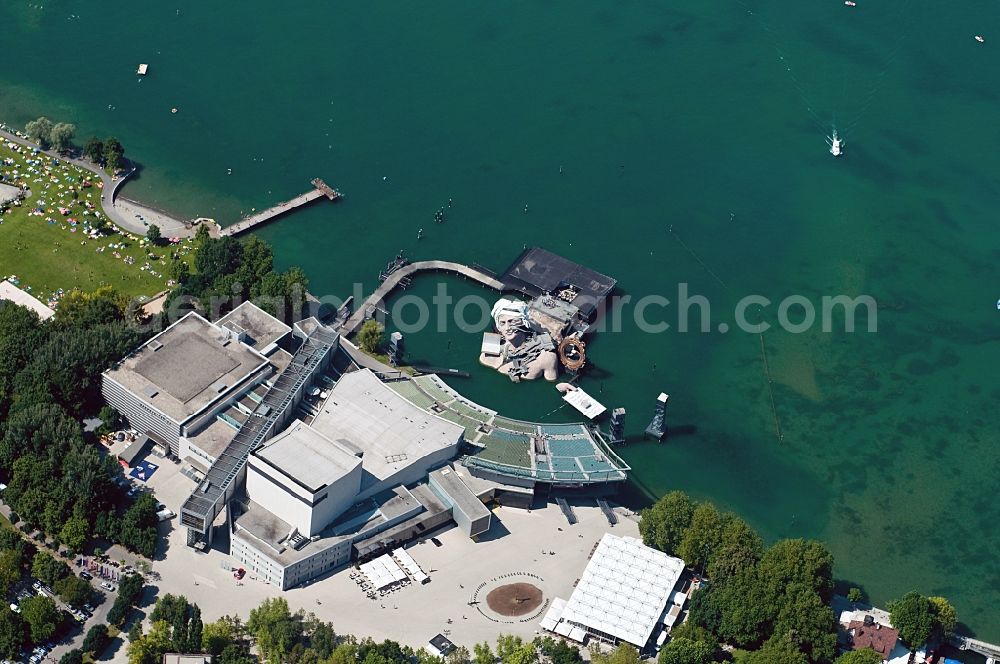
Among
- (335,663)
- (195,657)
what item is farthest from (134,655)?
(335,663)

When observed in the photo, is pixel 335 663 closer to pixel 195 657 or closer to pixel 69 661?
pixel 195 657

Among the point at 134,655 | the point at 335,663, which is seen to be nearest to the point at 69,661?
the point at 134,655

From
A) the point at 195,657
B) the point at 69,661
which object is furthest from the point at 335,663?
the point at 69,661

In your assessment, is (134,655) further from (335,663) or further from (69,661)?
(335,663)
